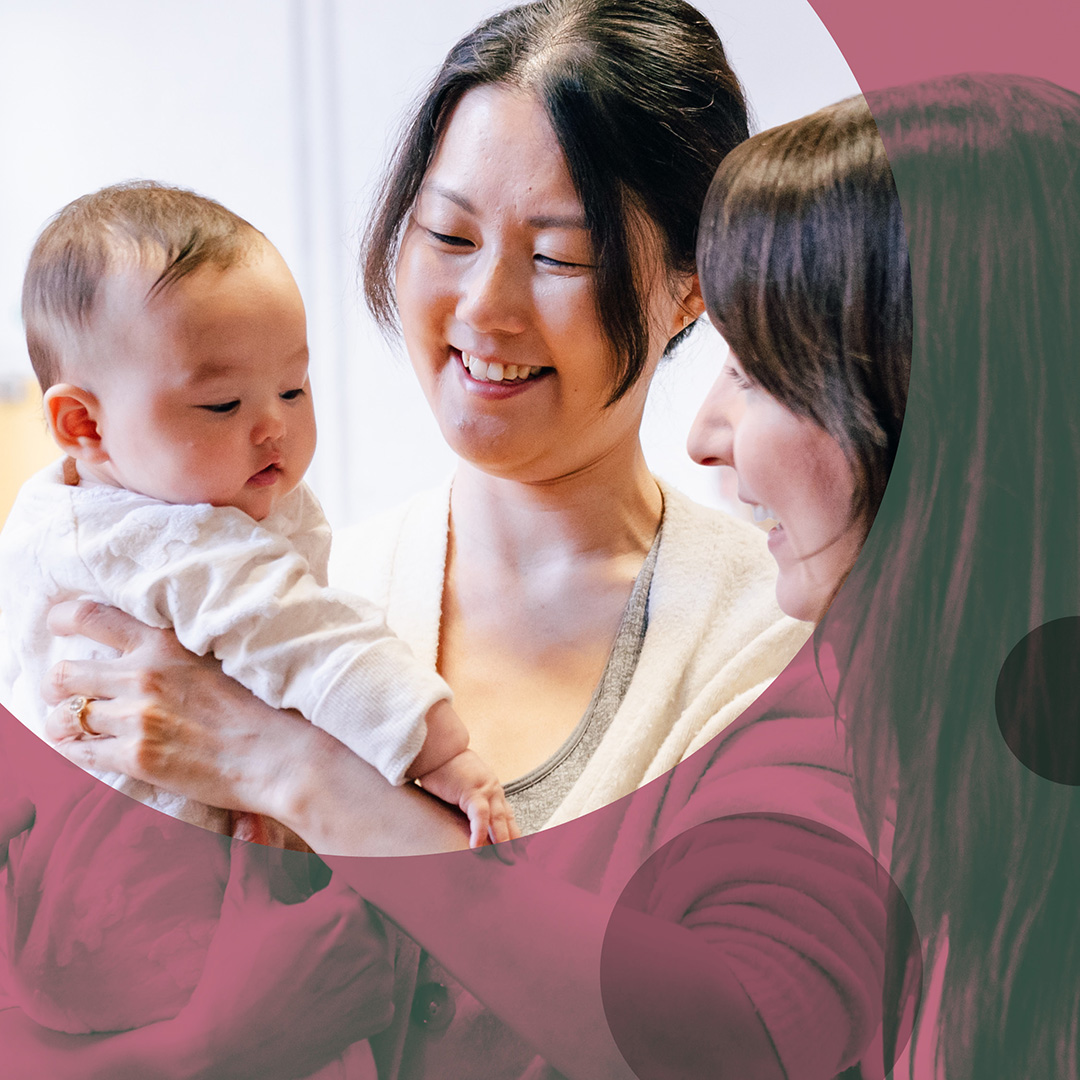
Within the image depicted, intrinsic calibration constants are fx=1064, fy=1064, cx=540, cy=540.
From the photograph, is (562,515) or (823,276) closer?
(823,276)

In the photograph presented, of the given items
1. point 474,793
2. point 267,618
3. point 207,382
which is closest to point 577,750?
point 474,793

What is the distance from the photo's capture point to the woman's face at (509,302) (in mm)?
561

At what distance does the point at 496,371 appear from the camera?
60 cm

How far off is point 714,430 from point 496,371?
13 centimetres

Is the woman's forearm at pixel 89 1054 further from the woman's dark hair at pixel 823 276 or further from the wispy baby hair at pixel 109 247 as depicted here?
the woman's dark hair at pixel 823 276

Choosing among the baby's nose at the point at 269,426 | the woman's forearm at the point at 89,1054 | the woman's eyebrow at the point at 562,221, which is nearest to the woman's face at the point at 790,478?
the woman's eyebrow at the point at 562,221

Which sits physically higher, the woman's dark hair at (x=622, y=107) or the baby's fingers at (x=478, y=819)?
the woman's dark hair at (x=622, y=107)

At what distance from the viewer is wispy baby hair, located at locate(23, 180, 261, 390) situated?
570mm

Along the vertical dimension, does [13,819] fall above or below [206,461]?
below

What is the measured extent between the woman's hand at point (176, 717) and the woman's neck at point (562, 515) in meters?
0.17

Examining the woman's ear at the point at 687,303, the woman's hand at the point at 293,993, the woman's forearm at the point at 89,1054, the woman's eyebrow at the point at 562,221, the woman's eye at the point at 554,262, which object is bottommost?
the woman's forearm at the point at 89,1054
